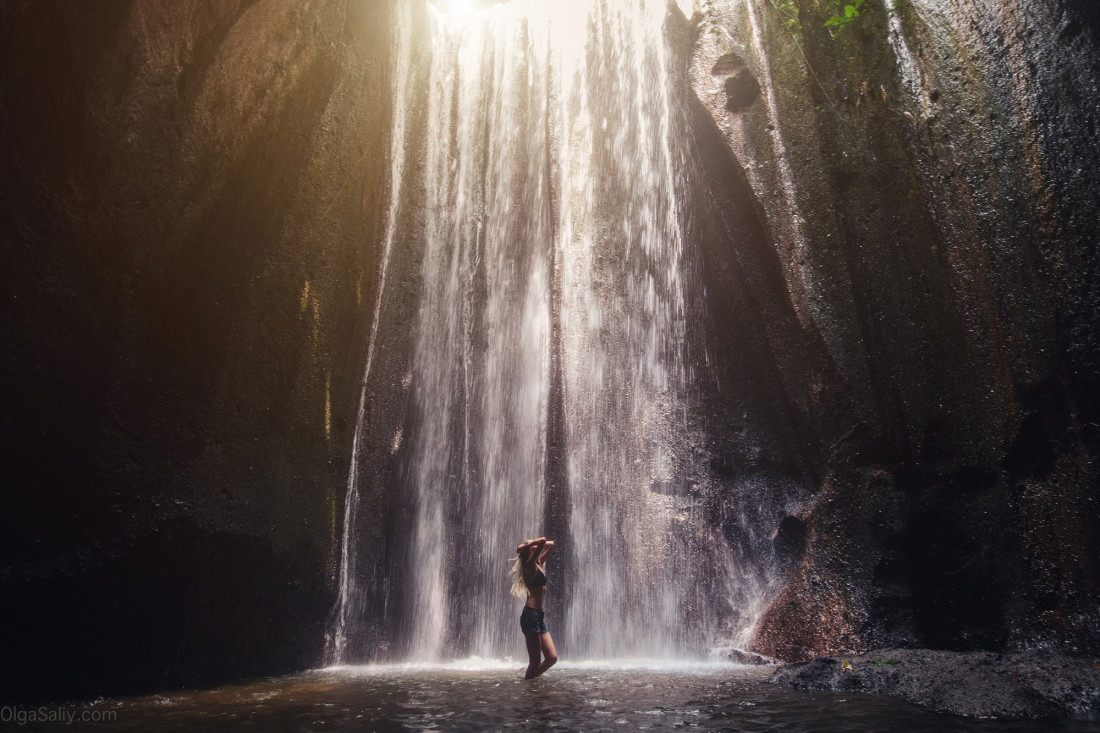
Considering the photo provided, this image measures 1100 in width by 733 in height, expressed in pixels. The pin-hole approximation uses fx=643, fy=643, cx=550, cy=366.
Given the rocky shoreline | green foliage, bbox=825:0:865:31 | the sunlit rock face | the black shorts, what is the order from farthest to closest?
1. green foliage, bbox=825:0:865:31
2. the sunlit rock face
3. the black shorts
4. the rocky shoreline

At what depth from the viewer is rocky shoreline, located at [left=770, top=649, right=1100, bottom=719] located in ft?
11.4

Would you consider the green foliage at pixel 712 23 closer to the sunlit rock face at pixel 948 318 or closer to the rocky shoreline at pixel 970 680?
the sunlit rock face at pixel 948 318

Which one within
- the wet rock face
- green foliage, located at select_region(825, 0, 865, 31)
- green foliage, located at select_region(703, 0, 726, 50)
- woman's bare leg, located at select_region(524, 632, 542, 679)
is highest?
green foliage, located at select_region(703, 0, 726, 50)

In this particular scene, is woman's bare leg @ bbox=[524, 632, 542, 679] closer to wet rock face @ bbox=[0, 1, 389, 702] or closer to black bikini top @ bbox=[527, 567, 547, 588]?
black bikini top @ bbox=[527, 567, 547, 588]

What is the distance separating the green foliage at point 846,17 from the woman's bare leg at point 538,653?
7.62 m

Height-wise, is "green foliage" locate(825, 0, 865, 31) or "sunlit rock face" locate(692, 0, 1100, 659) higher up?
"green foliage" locate(825, 0, 865, 31)

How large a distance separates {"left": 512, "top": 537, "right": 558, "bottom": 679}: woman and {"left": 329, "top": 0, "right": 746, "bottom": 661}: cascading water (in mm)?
2370

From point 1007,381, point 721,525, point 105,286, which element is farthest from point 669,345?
point 105,286

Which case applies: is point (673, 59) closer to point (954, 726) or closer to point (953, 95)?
point (953, 95)

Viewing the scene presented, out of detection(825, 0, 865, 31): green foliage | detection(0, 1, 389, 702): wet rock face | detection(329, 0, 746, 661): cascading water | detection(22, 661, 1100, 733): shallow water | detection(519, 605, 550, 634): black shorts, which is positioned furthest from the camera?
detection(329, 0, 746, 661): cascading water

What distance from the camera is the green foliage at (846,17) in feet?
24.8

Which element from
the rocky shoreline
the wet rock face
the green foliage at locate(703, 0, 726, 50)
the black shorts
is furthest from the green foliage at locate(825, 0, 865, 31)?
the black shorts

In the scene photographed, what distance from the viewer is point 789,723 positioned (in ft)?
10.8

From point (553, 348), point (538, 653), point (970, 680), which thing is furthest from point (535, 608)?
point (553, 348)
